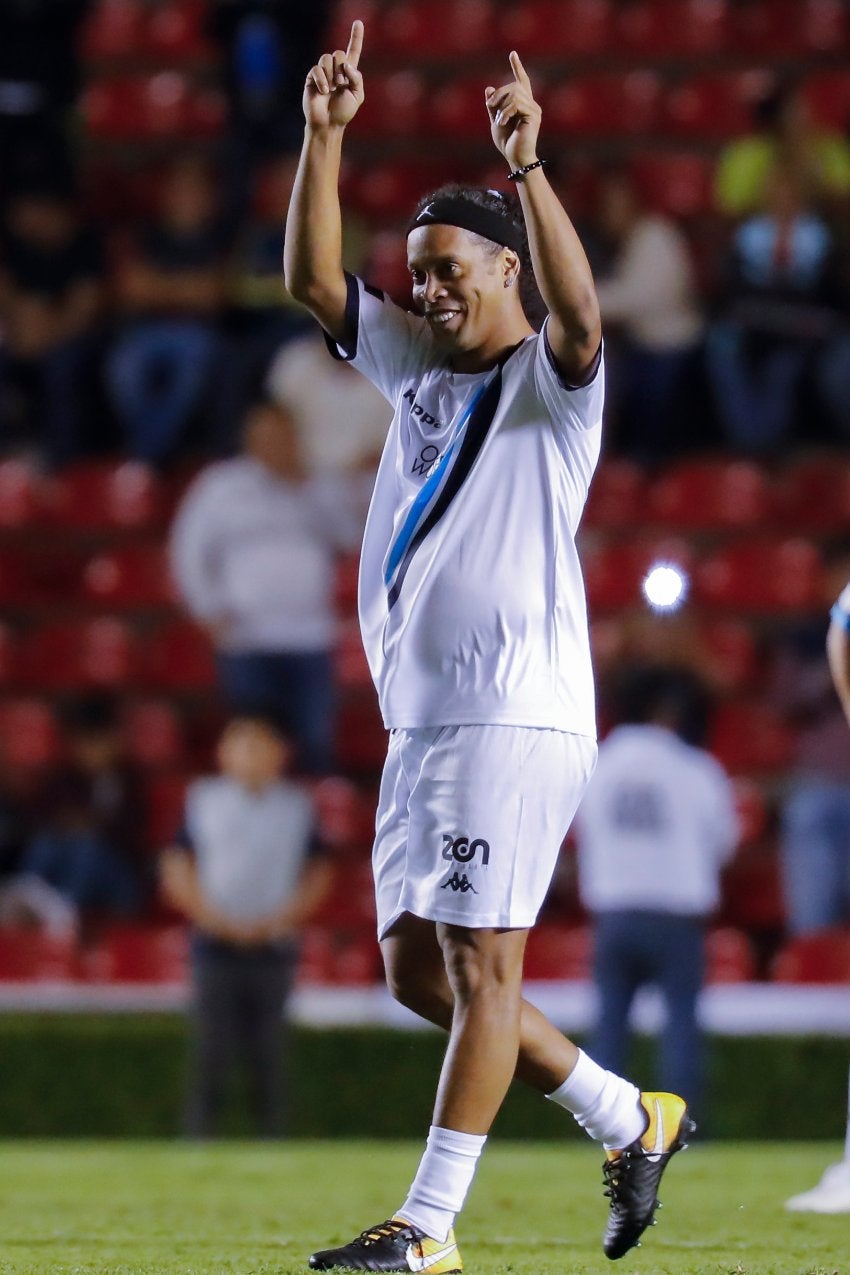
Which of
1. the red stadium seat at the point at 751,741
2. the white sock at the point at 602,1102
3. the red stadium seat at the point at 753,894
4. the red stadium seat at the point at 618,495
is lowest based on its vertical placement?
the white sock at the point at 602,1102

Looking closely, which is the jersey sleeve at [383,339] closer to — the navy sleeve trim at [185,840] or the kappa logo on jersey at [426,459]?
the kappa logo on jersey at [426,459]

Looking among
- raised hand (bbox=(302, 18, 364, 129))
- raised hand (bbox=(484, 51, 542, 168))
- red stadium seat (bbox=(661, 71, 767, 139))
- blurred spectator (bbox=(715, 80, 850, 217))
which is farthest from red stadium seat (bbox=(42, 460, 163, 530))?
raised hand (bbox=(484, 51, 542, 168))

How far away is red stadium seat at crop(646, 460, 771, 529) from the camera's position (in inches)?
453

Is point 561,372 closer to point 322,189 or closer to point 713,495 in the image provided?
point 322,189

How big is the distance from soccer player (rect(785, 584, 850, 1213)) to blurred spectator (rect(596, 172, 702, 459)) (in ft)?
19.3

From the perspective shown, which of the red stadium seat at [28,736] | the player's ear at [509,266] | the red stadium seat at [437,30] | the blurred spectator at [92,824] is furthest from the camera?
the red stadium seat at [437,30]

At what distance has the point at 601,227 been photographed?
11.8 metres

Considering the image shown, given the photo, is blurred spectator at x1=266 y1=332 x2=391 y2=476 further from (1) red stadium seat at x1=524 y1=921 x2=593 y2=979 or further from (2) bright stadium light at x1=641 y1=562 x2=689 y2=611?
(2) bright stadium light at x1=641 y1=562 x2=689 y2=611

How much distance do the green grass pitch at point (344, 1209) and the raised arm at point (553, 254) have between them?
179 cm

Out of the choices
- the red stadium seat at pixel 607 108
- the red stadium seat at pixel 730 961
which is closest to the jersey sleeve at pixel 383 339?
the red stadium seat at pixel 730 961

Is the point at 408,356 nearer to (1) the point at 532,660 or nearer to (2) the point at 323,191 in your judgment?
(2) the point at 323,191

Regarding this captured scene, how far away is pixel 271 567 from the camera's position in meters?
10.3

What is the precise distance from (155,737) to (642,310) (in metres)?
3.44

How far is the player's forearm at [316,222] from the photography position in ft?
14.4
